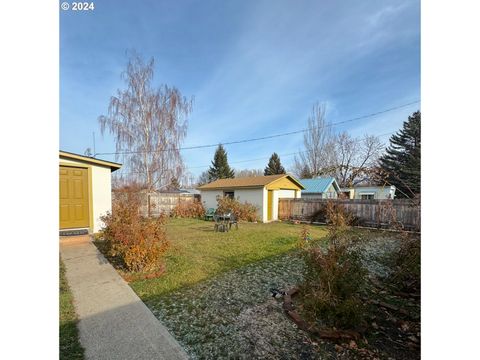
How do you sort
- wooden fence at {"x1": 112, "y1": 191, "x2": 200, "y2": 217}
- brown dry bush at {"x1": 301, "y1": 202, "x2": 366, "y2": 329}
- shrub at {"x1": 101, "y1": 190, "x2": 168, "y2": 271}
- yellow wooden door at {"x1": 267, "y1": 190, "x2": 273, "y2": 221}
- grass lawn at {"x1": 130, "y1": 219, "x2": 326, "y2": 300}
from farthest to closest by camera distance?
1. wooden fence at {"x1": 112, "y1": 191, "x2": 200, "y2": 217}
2. yellow wooden door at {"x1": 267, "y1": 190, "x2": 273, "y2": 221}
3. shrub at {"x1": 101, "y1": 190, "x2": 168, "y2": 271}
4. grass lawn at {"x1": 130, "y1": 219, "x2": 326, "y2": 300}
5. brown dry bush at {"x1": 301, "y1": 202, "x2": 366, "y2": 329}

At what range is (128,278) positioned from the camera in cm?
454

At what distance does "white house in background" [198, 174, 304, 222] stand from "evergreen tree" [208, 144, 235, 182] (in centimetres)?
1460

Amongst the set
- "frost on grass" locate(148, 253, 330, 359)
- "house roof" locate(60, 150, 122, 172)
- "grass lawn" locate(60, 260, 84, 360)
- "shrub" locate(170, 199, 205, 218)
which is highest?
"house roof" locate(60, 150, 122, 172)

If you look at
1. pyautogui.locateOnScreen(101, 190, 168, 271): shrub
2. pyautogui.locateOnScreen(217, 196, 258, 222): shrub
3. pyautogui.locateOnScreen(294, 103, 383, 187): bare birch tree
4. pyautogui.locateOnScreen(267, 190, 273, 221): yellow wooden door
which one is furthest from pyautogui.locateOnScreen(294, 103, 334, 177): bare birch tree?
pyautogui.locateOnScreen(101, 190, 168, 271): shrub

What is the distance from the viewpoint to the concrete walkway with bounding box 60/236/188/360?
2350 mm

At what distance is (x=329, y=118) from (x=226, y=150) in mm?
14374

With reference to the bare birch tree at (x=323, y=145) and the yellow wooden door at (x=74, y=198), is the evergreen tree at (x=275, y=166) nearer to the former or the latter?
the bare birch tree at (x=323, y=145)

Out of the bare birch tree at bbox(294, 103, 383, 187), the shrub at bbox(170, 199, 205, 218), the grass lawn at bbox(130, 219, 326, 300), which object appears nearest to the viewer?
the grass lawn at bbox(130, 219, 326, 300)

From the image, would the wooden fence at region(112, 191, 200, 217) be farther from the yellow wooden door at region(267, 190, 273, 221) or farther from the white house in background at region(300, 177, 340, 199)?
the white house in background at region(300, 177, 340, 199)

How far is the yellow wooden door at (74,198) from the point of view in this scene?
23.9ft

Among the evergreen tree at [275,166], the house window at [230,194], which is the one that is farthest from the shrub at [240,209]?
the evergreen tree at [275,166]
